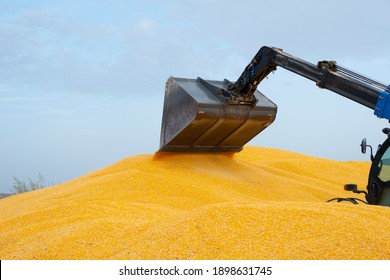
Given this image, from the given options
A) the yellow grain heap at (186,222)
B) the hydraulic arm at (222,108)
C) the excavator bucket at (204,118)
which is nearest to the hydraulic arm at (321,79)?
the hydraulic arm at (222,108)

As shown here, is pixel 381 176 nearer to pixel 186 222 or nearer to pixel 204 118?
pixel 204 118

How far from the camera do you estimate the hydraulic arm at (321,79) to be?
7109 millimetres

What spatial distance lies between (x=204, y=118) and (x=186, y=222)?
4.28m

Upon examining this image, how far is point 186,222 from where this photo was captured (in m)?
4.64

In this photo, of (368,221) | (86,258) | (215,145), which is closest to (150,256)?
(86,258)

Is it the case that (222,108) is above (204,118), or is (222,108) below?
above

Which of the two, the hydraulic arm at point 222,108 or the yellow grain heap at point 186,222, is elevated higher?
the hydraulic arm at point 222,108

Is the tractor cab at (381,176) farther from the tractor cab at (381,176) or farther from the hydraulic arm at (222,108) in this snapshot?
the hydraulic arm at (222,108)

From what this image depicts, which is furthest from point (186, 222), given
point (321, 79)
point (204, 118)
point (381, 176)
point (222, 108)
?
point (222, 108)

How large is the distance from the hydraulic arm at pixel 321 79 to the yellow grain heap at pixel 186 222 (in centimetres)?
150

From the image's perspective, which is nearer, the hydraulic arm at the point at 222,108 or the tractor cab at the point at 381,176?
the tractor cab at the point at 381,176
